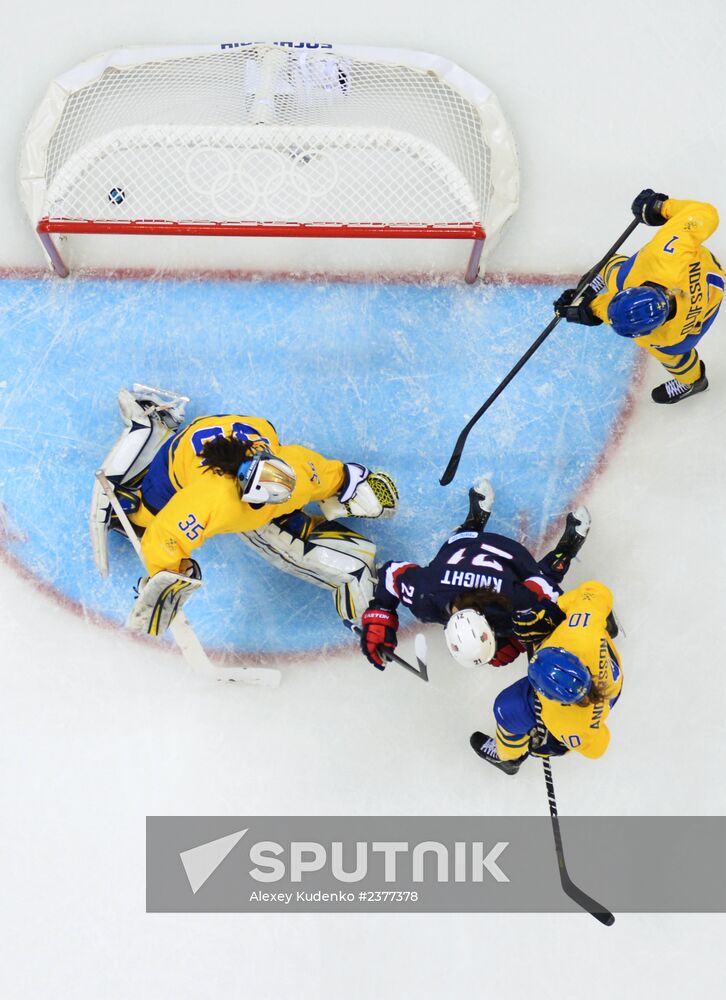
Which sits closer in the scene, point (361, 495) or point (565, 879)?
Answer: point (565, 879)

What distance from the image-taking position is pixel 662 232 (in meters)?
3.23

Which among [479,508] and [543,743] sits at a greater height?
[479,508]

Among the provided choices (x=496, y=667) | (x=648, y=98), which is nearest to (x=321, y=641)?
(x=496, y=667)

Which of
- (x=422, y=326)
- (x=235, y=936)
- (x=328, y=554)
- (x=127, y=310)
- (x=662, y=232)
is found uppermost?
(x=662, y=232)

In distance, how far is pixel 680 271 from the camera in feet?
10.4

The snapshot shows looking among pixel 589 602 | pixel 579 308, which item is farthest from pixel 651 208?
pixel 589 602

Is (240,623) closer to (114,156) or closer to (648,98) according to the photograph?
(114,156)

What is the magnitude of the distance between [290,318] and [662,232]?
1.50 m

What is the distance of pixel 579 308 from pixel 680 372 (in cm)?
57

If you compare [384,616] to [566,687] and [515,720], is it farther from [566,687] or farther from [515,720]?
[566,687]

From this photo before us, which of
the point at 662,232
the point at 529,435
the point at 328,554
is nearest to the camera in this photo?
the point at 662,232

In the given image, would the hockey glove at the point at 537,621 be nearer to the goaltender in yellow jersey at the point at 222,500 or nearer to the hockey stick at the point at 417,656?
the hockey stick at the point at 417,656

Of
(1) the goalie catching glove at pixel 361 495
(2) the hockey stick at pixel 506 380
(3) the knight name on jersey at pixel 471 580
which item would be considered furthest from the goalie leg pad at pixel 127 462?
(3) the knight name on jersey at pixel 471 580

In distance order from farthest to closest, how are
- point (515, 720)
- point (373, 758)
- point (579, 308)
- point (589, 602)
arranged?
point (373, 758), point (579, 308), point (515, 720), point (589, 602)
